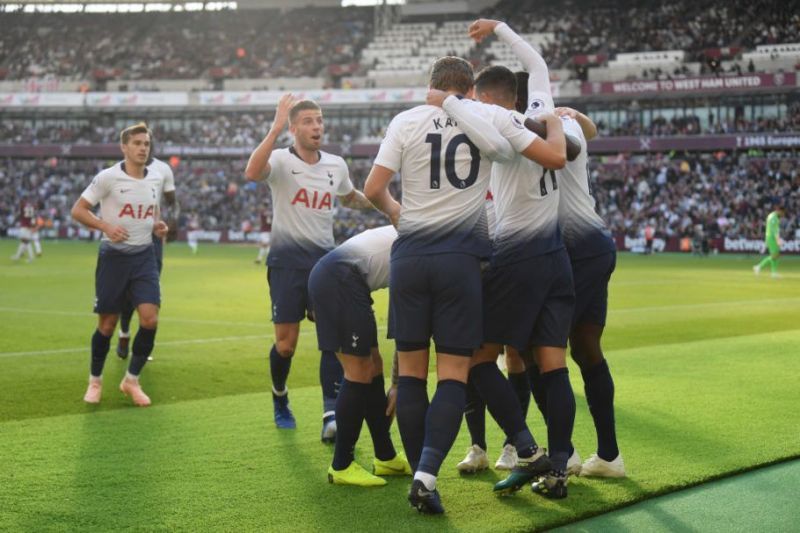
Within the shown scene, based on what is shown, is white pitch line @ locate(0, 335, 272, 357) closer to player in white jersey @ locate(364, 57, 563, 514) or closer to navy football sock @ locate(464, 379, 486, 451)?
navy football sock @ locate(464, 379, 486, 451)

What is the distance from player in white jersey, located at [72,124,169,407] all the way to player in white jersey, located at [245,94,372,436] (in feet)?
6.30

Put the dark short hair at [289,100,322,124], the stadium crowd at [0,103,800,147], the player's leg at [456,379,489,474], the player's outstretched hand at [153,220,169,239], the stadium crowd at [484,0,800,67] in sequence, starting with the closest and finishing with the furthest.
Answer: the player's leg at [456,379,489,474]
the dark short hair at [289,100,322,124]
the player's outstretched hand at [153,220,169,239]
the stadium crowd at [0,103,800,147]
the stadium crowd at [484,0,800,67]

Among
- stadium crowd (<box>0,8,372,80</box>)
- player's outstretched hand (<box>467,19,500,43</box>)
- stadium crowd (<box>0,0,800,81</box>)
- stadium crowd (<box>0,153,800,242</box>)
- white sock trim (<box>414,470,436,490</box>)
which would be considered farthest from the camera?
stadium crowd (<box>0,8,372,80</box>)

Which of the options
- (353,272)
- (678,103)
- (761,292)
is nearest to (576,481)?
(353,272)

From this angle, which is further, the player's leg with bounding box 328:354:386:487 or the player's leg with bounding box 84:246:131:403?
the player's leg with bounding box 84:246:131:403

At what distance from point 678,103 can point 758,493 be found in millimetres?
52769

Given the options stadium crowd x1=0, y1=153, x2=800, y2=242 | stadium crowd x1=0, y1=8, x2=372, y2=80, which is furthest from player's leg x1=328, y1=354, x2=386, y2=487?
stadium crowd x1=0, y1=8, x2=372, y2=80

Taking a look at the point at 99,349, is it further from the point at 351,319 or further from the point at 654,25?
the point at 654,25

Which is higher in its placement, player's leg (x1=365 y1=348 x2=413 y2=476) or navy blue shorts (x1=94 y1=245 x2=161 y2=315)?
navy blue shorts (x1=94 y1=245 x2=161 y2=315)

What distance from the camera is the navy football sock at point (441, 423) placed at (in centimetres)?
584

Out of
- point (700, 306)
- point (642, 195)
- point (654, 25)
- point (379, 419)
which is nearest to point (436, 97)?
point (379, 419)

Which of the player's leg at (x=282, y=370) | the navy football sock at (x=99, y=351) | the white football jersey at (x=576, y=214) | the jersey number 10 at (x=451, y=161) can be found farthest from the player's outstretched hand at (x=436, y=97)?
the navy football sock at (x=99, y=351)

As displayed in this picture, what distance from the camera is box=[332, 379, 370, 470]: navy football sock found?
6590 mm

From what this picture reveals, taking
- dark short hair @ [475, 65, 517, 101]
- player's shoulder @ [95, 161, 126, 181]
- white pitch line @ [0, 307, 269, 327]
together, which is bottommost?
white pitch line @ [0, 307, 269, 327]
